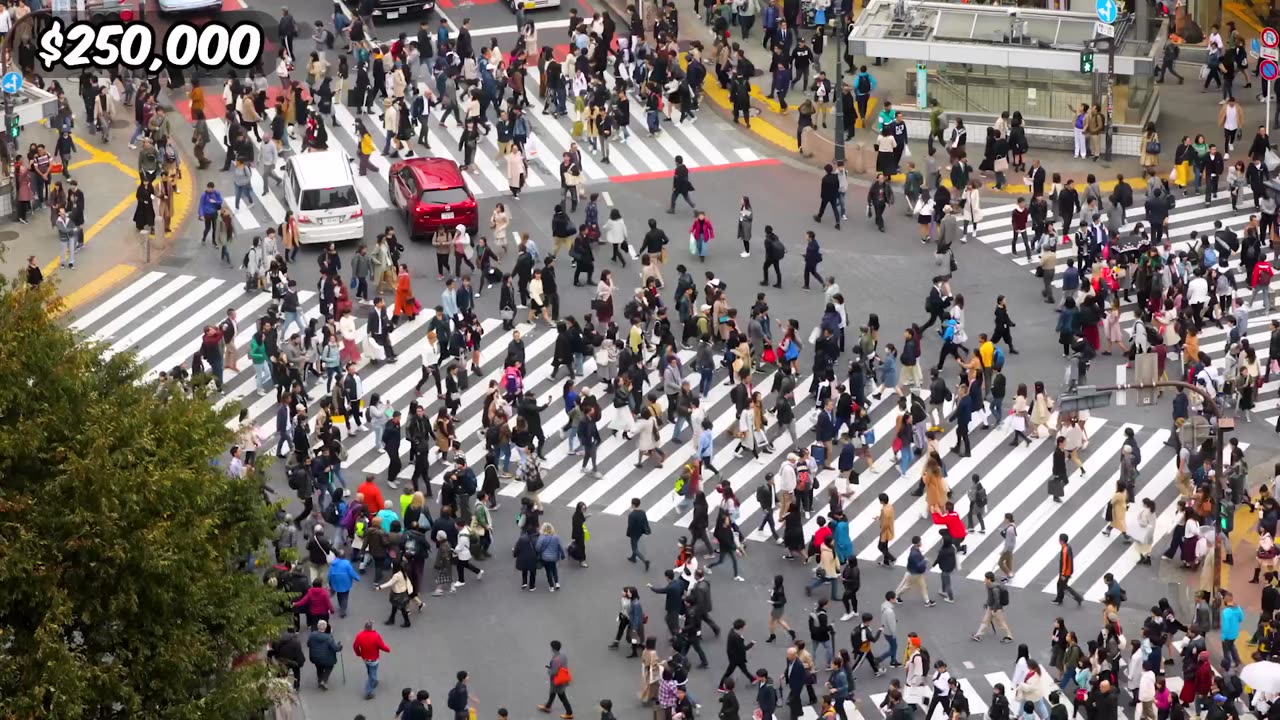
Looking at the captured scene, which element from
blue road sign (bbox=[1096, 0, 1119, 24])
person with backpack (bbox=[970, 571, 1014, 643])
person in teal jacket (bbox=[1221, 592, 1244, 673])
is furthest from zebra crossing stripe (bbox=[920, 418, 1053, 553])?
blue road sign (bbox=[1096, 0, 1119, 24])

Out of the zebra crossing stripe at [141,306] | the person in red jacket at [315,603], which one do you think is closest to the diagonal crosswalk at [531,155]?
the zebra crossing stripe at [141,306]

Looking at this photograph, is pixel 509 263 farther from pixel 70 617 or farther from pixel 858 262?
pixel 70 617

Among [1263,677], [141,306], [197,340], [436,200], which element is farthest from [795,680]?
[141,306]

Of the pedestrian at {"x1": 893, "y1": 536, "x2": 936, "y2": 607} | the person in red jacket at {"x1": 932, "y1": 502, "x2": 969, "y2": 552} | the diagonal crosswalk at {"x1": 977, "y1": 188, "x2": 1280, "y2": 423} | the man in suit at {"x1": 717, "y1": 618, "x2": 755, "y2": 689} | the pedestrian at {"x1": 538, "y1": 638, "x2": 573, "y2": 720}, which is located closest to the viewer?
the pedestrian at {"x1": 538, "y1": 638, "x2": 573, "y2": 720}

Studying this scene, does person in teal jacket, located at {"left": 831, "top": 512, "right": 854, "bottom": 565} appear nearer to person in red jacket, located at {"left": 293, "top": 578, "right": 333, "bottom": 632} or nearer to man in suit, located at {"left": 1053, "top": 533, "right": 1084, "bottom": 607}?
man in suit, located at {"left": 1053, "top": 533, "right": 1084, "bottom": 607}

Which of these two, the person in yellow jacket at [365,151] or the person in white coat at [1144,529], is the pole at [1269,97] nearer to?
the person in white coat at [1144,529]

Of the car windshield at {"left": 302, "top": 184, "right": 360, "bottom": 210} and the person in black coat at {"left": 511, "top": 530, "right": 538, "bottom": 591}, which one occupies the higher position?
the car windshield at {"left": 302, "top": 184, "right": 360, "bottom": 210}
